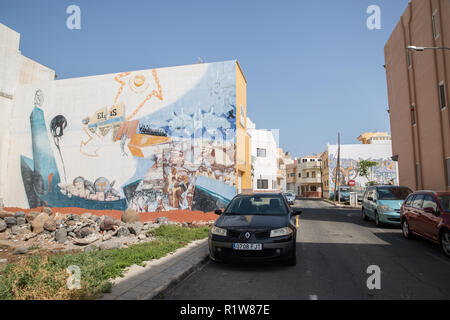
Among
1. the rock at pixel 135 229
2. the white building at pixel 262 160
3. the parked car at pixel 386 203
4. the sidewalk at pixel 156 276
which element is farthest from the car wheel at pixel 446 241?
the white building at pixel 262 160

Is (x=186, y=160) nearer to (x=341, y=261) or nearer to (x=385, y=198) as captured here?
(x=385, y=198)

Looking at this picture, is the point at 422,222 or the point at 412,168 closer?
the point at 422,222

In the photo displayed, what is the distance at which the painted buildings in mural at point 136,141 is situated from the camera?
16.8 m

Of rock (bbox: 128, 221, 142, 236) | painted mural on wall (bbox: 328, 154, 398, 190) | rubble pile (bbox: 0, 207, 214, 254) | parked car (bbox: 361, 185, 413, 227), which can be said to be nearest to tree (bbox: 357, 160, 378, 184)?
painted mural on wall (bbox: 328, 154, 398, 190)

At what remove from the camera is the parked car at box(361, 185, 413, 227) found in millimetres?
11312

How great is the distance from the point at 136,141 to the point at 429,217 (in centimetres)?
1550

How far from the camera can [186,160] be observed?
17.1 meters

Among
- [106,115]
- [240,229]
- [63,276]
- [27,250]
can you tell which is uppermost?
[106,115]

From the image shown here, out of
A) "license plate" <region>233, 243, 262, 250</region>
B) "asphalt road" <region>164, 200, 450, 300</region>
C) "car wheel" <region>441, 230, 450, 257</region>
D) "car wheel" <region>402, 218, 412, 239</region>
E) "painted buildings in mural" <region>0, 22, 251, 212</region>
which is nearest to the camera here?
"asphalt road" <region>164, 200, 450, 300</region>

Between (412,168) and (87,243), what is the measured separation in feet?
56.6

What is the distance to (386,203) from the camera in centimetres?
1168

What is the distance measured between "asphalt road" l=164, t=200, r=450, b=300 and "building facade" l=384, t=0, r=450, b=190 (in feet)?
27.4

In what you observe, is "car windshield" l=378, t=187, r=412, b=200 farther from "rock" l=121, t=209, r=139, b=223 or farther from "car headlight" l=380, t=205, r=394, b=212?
"rock" l=121, t=209, r=139, b=223

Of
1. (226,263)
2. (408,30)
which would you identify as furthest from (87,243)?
(408,30)
